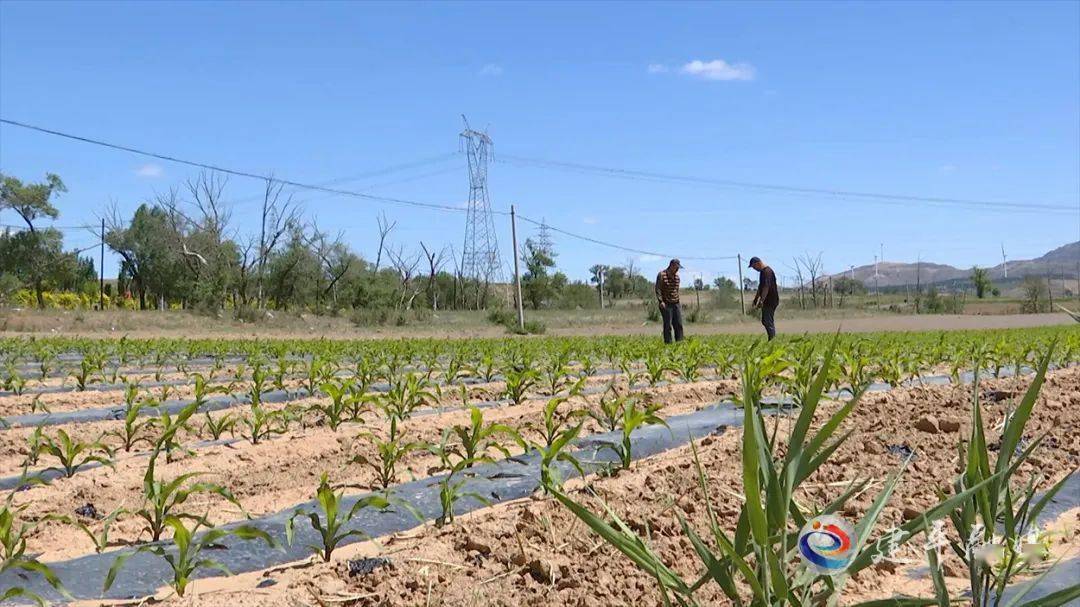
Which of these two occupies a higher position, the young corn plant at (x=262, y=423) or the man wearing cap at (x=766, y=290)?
the man wearing cap at (x=766, y=290)

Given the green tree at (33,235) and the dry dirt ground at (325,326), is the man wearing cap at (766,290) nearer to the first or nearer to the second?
the dry dirt ground at (325,326)

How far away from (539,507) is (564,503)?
4.69ft

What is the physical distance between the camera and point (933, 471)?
3.11 metres

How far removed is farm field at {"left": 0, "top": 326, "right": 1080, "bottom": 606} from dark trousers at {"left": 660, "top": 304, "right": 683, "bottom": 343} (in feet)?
20.8

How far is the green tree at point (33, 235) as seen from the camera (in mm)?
36631

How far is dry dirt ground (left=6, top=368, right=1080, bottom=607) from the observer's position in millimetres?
2066

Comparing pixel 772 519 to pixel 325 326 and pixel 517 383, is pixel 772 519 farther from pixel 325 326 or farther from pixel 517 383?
pixel 325 326

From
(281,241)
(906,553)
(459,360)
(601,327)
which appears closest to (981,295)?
(601,327)

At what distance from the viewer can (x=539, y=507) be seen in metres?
2.55

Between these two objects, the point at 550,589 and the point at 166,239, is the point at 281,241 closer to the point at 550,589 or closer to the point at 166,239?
the point at 166,239

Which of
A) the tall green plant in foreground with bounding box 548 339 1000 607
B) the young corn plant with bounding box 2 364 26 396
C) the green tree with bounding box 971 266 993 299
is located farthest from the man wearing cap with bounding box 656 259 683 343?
the green tree with bounding box 971 266 993 299

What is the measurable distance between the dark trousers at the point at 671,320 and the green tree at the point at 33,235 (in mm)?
31685

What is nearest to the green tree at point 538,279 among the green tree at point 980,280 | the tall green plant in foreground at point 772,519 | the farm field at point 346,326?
the farm field at point 346,326

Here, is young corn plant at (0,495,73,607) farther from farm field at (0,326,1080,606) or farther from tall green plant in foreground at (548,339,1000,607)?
tall green plant in foreground at (548,339,1000,607)
